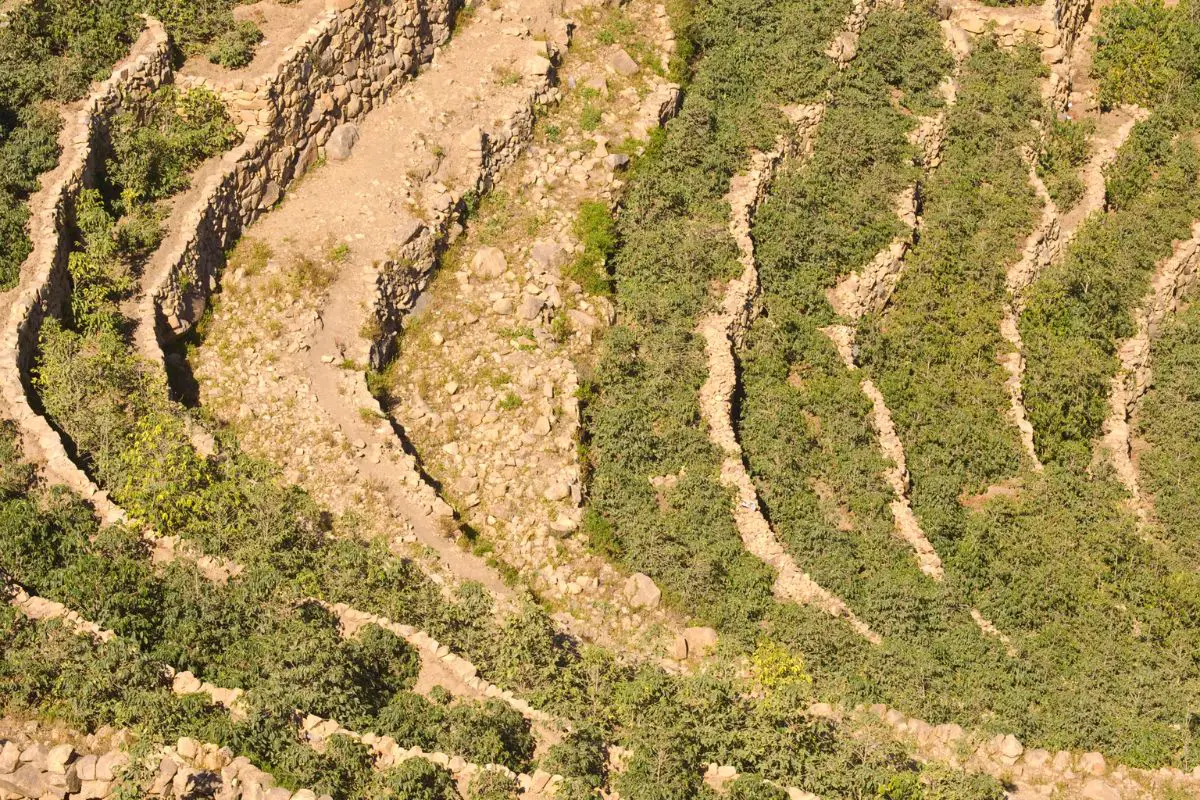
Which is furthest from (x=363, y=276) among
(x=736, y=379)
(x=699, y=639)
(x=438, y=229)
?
(x=699, y=639)

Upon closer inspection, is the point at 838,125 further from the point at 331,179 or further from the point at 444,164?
the point at 331,179

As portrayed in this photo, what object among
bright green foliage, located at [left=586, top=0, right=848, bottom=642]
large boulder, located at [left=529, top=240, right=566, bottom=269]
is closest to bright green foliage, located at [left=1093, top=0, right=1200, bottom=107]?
bright green foliage, located at [left=586, top=0, right=848, bottom=642]

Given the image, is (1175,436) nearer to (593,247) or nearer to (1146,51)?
(1146,51)

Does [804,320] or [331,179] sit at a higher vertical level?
[331,179]

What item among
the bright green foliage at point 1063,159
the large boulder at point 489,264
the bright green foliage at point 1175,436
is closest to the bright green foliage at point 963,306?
the bright green foliage at point 1063,159

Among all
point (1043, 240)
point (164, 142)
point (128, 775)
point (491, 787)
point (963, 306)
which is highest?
point (164, 142)

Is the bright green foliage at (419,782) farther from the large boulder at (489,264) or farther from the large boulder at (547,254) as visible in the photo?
the large boulder at (547,254)

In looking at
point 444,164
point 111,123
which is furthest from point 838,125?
point 111,123

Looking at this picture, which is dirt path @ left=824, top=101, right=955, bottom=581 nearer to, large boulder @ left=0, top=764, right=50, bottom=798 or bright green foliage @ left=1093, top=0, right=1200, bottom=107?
bright green foliage @ left=1093, top=0, right=1200, bottom=107
